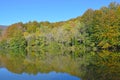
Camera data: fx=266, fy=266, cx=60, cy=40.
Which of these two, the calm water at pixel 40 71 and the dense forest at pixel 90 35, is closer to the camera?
the calm water at pixel 40 71

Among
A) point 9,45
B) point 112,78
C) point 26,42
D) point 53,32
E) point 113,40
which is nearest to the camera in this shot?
point 112,78

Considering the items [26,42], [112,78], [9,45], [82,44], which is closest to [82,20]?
[82,44]

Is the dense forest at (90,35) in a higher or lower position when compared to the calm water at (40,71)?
higher

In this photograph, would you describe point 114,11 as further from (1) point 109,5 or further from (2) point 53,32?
(2) point 53,32

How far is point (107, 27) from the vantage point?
5741 centimetres

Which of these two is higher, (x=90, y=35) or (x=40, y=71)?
(x=90, y=35)

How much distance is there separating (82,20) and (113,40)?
12322 mm

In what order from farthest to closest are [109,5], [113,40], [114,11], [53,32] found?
[53,32] < [109,5] < [114,11] < [113,40]

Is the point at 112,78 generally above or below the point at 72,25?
below

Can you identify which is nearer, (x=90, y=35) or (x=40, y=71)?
(x=40, y=71)

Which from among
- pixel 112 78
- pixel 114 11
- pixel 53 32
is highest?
pixel 114 11

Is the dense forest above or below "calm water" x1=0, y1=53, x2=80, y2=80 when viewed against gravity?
above

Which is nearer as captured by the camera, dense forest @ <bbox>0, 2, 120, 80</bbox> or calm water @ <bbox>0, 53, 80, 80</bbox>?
calm water @ <bbox>0, 53, 80, 80</bbox>

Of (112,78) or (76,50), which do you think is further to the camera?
A: (76,50)
